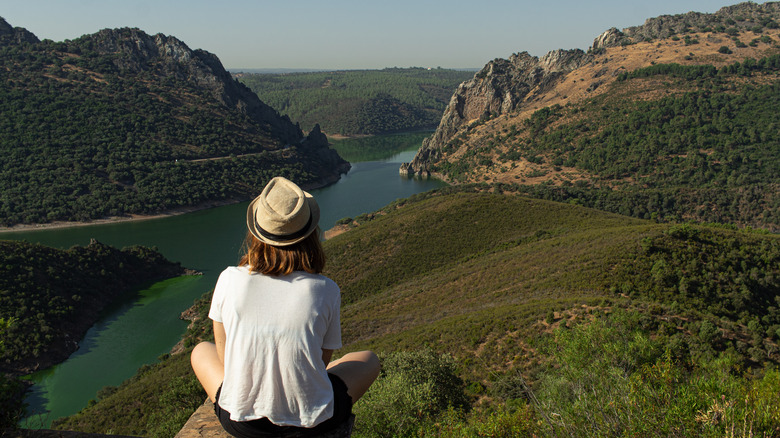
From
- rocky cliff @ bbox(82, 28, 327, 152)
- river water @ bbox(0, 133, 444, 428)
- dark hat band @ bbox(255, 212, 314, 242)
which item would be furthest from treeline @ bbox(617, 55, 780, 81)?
dark hat band @ bbox(255, 212, 314, 242)

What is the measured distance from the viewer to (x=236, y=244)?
5703 centimetres

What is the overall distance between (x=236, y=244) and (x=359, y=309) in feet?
103

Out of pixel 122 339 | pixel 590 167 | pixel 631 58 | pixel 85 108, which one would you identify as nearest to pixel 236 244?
pixel 122 339

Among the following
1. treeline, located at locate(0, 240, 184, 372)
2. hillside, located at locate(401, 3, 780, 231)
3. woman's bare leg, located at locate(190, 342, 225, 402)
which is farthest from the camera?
hillside, located at locate(401, 3, 780, 231)

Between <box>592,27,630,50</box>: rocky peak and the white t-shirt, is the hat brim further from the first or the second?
<box>592,27,630,50</box>: rocky peak

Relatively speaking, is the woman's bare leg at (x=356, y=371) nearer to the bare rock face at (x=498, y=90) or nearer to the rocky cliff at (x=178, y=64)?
the bare rock face at (x=498, y=90)

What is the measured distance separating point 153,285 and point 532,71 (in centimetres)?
9118

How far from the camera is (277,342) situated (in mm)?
2711

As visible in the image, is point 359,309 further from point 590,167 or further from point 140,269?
point 590,167

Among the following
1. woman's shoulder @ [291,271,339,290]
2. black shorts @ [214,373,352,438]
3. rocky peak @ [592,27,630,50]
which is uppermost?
rocky peak @ [592,27,630,50]

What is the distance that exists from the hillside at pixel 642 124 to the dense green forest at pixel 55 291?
2051 inches

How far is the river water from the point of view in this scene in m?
28.9

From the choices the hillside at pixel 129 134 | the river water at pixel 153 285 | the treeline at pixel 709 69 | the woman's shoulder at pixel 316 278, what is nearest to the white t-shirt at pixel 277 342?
the woman's shoulder at pixel 316 278

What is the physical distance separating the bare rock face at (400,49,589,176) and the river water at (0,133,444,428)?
10337 millimetres
